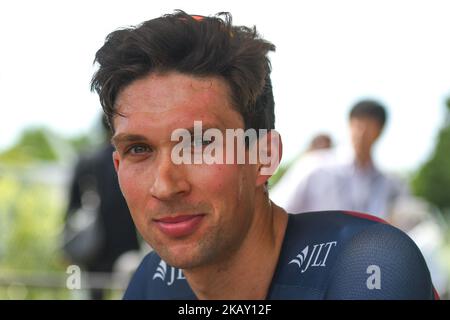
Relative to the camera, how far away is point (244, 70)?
2439 millimetres

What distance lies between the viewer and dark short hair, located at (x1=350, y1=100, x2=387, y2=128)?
627 centimetres

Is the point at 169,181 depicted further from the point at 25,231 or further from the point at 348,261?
the point at 25,231

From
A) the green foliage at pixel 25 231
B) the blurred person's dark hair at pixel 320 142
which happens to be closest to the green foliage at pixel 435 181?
the green foliage at pixel 25 231

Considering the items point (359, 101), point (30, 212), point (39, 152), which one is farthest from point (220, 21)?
point (39, 152)

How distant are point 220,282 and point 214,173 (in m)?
0.43

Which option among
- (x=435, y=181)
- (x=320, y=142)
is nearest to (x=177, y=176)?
(x=320, y=142)

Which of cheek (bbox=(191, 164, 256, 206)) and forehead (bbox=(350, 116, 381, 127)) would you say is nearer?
cheek (bbox=(191, 164, 256, 206))

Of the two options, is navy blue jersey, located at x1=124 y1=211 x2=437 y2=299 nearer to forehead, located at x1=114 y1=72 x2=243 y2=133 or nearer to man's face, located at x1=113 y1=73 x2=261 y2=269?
man's face, located at x1=113 y1=73 x2=261 y2=269

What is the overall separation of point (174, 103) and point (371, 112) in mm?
4229

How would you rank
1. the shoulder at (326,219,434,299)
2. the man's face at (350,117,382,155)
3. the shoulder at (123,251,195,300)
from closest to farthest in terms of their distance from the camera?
1. the shoulder at (326,219,434,299)
2. the shoulder at (123,251,195,300)
3. the man's face at (350,117,382,155)

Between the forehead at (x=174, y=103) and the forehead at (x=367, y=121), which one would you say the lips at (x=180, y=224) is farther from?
the forehead at (x=367, y=121)

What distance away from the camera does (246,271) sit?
8.16 feet

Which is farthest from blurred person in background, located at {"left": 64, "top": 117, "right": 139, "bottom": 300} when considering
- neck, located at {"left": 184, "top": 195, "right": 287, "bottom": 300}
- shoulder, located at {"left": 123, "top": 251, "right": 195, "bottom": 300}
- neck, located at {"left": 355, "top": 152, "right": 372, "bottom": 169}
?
neck, located at {"left": 184, "top": 195, "right": 287, "bottom": 300}

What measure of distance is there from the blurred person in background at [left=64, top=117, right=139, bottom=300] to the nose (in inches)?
165
